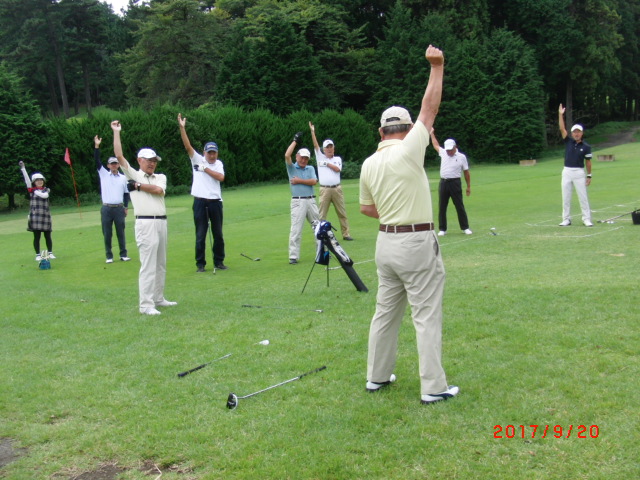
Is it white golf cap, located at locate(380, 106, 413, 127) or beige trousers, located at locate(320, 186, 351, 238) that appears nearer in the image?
white golf cap, located at locate(380, 106, 413, 127)

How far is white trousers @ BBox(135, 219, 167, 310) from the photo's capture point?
8828 mm

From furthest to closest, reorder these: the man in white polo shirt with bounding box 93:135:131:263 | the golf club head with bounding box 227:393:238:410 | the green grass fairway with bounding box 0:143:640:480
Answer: the man in white polo shirt with bounding box 93:135:131:263, the golf club head with bounding box 227:393:238:410, the green grass fairway with bounding box 0:143:640:480

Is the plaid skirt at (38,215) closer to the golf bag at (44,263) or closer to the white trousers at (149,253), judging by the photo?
the golf bag at (44,263)

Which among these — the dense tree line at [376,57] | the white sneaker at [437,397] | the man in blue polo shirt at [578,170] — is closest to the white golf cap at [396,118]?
the white sneaker at [437,397]

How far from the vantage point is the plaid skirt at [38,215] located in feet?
46.5

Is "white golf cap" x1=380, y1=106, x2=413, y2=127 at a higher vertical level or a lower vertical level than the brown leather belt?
higher

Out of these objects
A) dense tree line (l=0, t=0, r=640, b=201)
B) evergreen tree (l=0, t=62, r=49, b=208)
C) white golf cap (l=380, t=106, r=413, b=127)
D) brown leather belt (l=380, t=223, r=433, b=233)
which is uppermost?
dense tree line (l=0, t=0, r=640, b=201)

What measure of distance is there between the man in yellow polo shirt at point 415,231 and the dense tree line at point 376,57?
37951 millimetres

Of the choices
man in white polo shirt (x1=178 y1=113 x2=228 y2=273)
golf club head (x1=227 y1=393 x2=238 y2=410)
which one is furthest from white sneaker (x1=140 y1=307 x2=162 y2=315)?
golf club head (x1=227 y1=393 x2=238 y2=410)

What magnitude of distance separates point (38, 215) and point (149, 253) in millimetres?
6643

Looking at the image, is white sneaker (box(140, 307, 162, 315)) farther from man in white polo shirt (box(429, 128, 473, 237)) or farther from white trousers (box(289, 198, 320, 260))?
man in white polo shirt (box(429, 128, 473, 237))

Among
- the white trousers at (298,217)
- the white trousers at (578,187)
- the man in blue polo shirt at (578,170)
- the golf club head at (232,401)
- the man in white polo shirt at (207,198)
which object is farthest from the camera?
the white trousers at (578,187)

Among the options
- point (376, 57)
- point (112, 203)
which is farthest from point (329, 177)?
point (376, 57)

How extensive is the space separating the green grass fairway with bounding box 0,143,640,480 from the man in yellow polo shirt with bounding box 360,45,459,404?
51 centimetres
